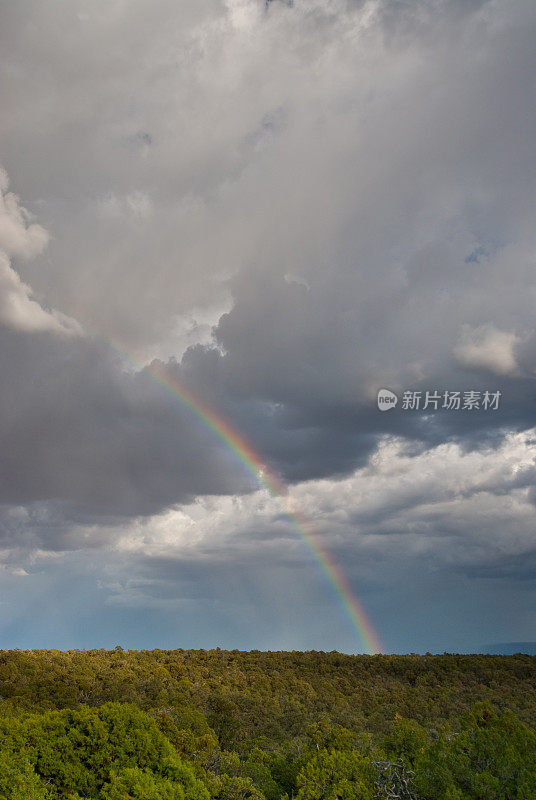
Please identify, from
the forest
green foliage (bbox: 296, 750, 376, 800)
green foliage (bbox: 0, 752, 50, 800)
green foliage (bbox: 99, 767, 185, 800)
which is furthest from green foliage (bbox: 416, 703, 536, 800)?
green foliage (bbox: 0, 752, 50, 800)

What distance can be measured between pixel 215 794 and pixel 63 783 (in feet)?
22.5

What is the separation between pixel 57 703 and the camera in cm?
5619

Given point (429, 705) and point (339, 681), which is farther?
point (339, 681)

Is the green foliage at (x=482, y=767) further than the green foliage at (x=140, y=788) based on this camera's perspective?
No

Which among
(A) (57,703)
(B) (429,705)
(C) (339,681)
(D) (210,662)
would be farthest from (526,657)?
(A) (57,703)

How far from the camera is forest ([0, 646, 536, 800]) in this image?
20703 millimetres

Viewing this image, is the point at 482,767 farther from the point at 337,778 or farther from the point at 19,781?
the point at 19,781

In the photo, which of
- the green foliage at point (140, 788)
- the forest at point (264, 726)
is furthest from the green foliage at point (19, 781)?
the green foliage at point (140, 788)

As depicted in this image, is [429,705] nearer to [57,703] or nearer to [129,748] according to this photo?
[57,703]

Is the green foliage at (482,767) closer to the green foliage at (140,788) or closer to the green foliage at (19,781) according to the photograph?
the green foliage at (140,788)

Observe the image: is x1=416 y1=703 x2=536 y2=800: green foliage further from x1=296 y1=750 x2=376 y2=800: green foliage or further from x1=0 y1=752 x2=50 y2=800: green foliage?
x1=0 y1=752 x2=50 y2=800: green foliage

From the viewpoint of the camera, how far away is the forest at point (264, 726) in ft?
→ 67.9

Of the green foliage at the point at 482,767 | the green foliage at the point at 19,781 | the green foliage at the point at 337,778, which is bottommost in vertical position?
the green foliage at the point at 19,781

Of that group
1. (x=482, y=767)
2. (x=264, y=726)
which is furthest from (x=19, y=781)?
(x=264, y=726)
